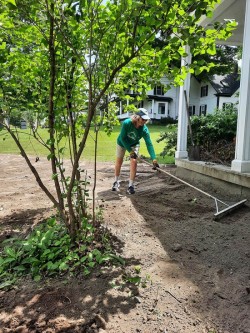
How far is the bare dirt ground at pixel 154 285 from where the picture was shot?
1.89 meters

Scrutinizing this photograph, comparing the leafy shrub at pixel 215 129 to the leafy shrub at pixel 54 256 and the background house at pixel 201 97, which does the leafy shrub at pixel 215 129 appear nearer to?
the leafy shrub at pixel 54 256

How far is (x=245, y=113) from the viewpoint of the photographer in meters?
4.19

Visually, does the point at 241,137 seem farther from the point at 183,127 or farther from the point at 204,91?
the point at 204,91

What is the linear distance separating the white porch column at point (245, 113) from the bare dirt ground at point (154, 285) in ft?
2.32

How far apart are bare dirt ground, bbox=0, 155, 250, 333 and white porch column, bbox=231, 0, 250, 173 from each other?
2.32 feet

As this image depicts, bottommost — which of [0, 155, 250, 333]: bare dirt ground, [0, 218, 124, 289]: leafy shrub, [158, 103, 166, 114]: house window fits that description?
[0, 155, 250, 333]: bare dirt ground

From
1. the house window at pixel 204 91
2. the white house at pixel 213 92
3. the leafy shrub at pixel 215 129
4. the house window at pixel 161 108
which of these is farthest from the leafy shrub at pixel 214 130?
the house window at pixel 161 108

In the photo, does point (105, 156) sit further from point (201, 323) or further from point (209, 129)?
point (201, 323)

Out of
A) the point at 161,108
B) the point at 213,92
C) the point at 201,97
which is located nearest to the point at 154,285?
the point at 213,92

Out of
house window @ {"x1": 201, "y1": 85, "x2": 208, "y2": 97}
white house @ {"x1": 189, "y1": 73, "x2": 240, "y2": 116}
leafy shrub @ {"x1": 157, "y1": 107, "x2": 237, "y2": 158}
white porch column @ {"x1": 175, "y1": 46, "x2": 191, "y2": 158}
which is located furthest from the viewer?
house window @ {"x1": 201, "y1": 85, "x2": 208, "y2": 97}

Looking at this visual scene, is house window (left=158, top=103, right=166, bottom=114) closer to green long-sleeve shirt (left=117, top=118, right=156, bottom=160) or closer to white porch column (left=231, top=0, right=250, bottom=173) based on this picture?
green long-sleeve shirt (left=117, top=118, right=156, bottom=160)

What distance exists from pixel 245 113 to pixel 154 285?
299 centimetres

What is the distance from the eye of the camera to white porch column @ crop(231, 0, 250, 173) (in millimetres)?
4172

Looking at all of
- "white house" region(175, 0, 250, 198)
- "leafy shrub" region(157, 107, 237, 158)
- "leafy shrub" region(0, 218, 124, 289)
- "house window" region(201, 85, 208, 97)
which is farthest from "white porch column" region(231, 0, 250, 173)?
"house window" region(201, 85, 208, 97)
